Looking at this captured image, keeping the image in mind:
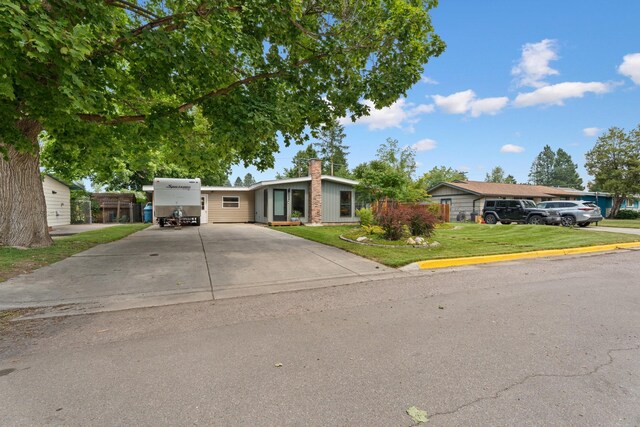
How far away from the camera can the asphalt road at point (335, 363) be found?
225 cm

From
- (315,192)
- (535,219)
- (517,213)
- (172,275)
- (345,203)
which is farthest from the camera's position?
(345,203)

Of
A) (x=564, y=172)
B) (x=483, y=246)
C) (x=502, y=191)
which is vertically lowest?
(x=483, y=246)

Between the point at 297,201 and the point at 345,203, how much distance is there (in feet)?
10.7

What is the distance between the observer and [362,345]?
332 centimetres

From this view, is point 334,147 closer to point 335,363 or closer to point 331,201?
point 331,201

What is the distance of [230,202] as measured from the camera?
24.3 meters

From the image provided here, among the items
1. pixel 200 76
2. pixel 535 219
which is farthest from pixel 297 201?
pixel 535 219

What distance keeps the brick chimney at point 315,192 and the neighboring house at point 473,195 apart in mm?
12116

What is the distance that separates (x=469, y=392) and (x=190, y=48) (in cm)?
721

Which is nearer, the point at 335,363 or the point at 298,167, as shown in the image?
the point at 335,363

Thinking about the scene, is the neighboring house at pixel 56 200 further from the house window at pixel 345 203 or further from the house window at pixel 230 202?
the house window at pixel 345 203

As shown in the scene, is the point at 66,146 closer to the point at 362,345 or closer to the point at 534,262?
the point at 362,345

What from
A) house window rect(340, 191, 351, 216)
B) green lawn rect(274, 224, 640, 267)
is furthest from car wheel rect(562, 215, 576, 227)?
house window rect(340, 191, 351, 216)

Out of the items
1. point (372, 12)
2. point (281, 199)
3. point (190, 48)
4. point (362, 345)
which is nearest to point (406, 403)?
point (362, 345)
